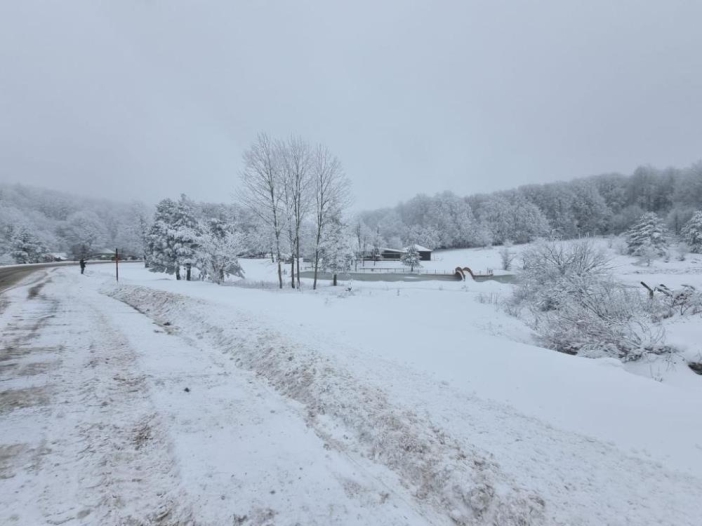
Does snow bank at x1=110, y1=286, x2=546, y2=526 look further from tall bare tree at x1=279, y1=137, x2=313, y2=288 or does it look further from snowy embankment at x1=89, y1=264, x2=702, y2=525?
tall bare tree at x1=279, y1=137, x2=313, y2=288

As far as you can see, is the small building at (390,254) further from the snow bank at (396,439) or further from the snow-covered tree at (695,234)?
the snow bank at (396,439)

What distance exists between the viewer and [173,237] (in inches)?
1239

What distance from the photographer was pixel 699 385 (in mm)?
5656

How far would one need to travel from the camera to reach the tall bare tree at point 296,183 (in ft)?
72.9

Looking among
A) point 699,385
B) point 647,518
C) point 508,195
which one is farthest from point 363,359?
point 508,195

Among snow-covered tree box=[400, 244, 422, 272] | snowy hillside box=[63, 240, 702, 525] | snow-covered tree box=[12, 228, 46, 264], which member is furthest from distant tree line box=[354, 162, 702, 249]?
snowy hillside box=[63, 240, 702, 525]

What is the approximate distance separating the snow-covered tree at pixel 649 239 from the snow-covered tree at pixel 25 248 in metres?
108

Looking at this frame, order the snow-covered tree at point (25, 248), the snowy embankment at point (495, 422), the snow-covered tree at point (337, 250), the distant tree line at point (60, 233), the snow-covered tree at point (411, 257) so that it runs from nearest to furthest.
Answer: the snowy embankment at point (495, 422), the snow-covered tree at point (337, 250), the snow-covered tree at point (25, 248), the distant tree line at point (60, 233), the snow-covered tree at point (411, 257)

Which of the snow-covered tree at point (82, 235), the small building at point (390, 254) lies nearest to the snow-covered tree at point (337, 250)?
the small building at point (390, 254)

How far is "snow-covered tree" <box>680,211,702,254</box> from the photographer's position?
171ft

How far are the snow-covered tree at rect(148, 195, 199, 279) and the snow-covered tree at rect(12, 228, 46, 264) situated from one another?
3969cm

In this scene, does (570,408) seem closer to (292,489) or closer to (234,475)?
(292,489)

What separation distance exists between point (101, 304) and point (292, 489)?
44.4 feet

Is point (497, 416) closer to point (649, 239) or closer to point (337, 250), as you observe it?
point (337, 250)
